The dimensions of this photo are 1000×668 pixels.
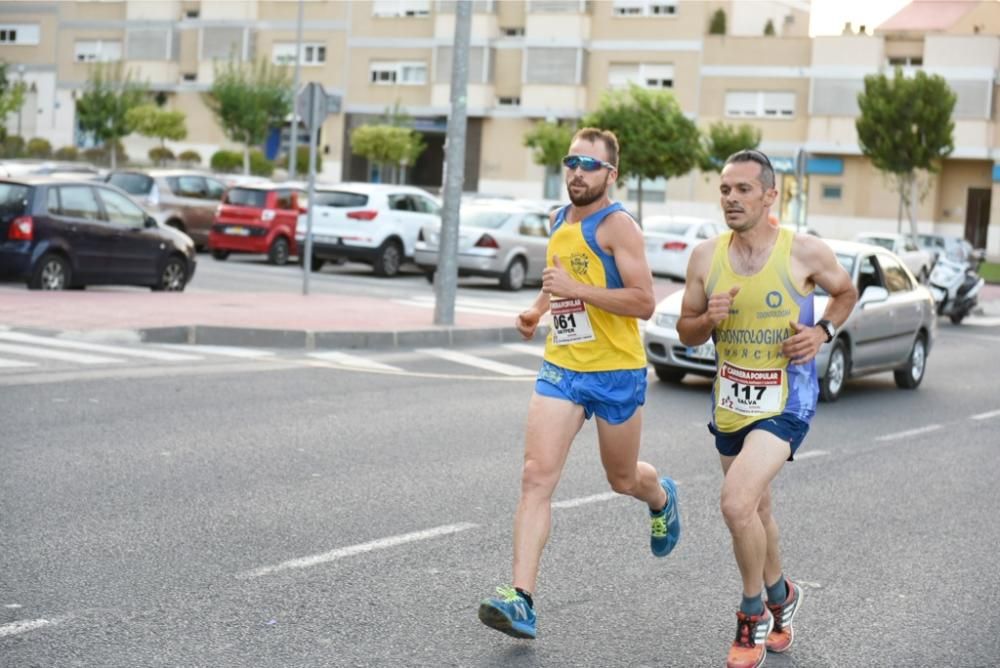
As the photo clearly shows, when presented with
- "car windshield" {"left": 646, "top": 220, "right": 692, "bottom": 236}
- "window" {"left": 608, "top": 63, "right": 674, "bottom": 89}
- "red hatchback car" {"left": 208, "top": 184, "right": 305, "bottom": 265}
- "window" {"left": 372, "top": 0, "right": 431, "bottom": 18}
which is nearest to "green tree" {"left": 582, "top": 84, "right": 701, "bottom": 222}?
"car windshield" {"left": 646, "top": 220, "right": 692, "bottom": 236}

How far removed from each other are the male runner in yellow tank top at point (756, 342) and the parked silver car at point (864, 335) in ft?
27.3

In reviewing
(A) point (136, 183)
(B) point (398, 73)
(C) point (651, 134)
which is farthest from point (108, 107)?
(A) point (136, 183)

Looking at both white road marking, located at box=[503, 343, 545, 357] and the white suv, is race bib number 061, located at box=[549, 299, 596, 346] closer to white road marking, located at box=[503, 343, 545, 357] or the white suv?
white road marking, located at box=[503, 343, 545, 357]

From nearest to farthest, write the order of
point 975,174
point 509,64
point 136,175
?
point 136,175 → point 975,174 → point 509,64

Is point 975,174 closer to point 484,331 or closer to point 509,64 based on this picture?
point 509,64

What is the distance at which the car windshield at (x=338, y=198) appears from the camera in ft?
102

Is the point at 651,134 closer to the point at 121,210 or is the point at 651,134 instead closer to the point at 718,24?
the point at 718,24

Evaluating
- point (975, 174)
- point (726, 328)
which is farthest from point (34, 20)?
point (726, 328)

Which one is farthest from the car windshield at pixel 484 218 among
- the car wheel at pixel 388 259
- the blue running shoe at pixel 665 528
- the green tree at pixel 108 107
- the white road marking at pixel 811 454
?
the green tree at pixel 108 107

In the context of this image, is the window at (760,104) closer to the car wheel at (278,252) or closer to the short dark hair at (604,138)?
the car wheel at (278,252)

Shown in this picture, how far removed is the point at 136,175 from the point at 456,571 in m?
26.7

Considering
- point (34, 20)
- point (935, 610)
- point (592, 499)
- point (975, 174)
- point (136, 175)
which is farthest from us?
point (34, 20)

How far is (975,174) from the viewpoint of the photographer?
66.0 metres

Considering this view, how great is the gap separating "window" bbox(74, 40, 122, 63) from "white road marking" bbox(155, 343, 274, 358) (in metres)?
64.8
